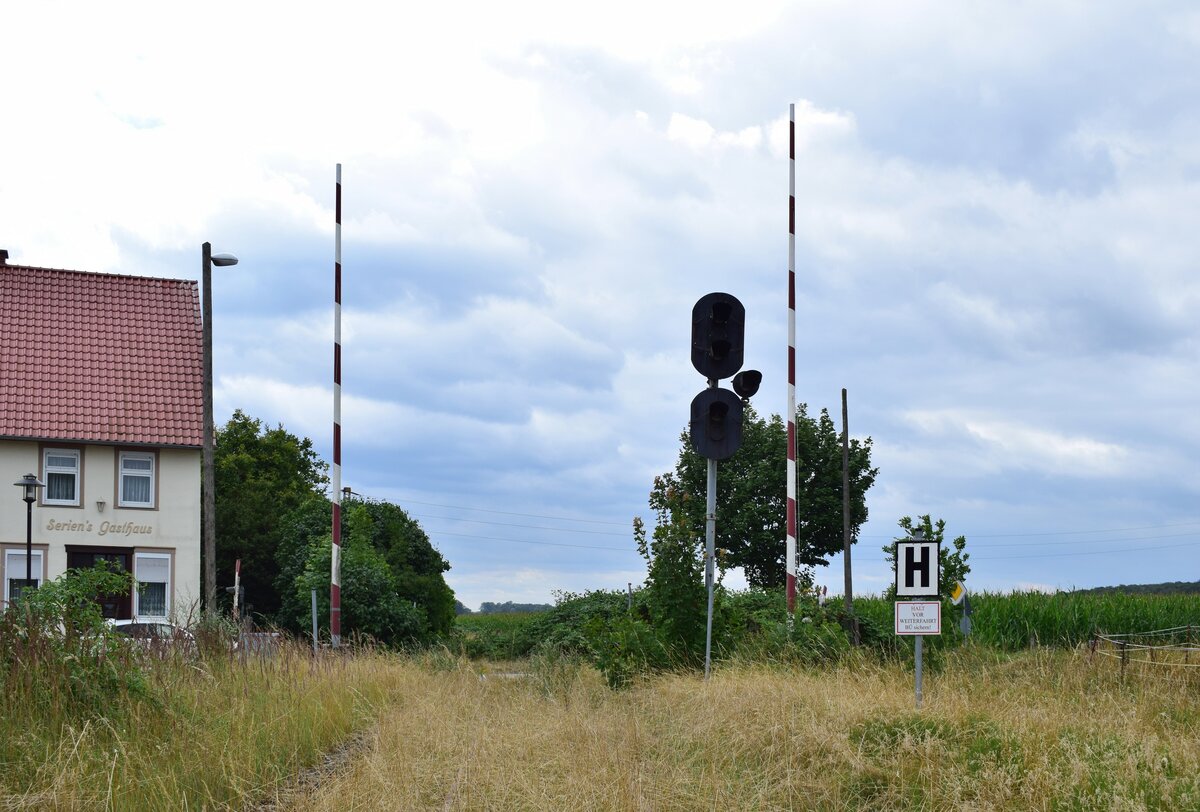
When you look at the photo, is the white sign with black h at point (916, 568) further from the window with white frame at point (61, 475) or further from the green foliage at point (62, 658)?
the window with white frame at point (61, 475)

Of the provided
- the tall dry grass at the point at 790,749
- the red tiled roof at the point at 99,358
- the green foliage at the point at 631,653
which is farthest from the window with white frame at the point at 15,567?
the tall dry grass at the point at 790,749

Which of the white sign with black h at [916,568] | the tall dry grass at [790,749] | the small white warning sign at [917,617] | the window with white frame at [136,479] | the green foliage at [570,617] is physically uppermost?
the window with white frame at [136,479]

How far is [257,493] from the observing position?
61.6 metres

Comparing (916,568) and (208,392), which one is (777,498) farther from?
(916,568)

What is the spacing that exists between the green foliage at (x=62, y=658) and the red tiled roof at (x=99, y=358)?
25.0 m

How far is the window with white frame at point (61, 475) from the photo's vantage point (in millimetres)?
37312

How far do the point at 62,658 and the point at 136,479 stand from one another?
28837 millimetres

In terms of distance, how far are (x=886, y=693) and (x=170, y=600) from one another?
2939 cm

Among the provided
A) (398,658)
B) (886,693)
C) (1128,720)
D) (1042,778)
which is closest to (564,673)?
(398,658)

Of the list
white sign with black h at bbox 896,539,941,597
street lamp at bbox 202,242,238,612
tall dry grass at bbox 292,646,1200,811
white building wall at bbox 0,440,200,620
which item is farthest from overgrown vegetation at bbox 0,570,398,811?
white building wall at bbox 0,440,200,620

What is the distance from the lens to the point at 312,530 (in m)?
45.6

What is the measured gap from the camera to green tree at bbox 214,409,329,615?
58.6 meters

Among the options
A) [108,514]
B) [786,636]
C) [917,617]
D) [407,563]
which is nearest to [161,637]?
[786,636]

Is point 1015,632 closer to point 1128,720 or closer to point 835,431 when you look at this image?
point 1128,720
